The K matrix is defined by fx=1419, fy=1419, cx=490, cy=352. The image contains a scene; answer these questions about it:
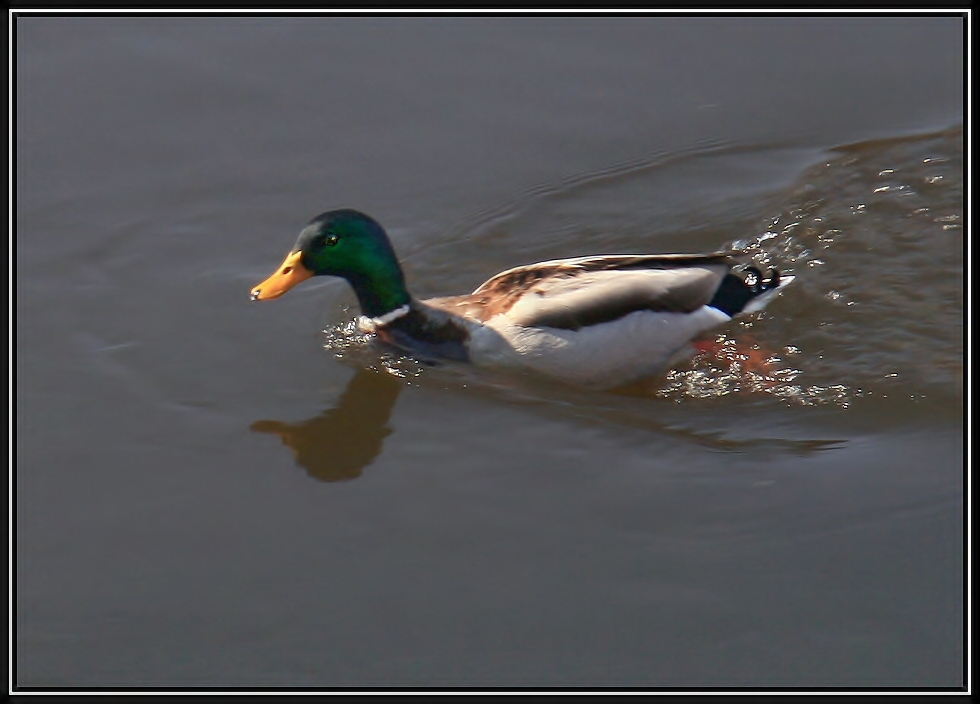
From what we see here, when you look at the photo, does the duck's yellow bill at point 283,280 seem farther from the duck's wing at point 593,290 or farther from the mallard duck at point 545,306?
the duck's wing at point 593,290

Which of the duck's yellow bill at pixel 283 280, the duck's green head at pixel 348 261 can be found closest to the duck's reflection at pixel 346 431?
the duck's green head at pixel 348 261

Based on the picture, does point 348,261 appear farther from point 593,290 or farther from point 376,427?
point 593,290

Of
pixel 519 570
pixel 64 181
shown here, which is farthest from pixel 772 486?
pixel 64 181

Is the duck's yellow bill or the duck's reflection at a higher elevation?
the duck's yellow bill

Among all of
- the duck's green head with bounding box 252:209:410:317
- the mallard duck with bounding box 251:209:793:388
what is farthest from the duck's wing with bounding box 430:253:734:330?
the duck's green head with bounding box 252:209:410:317

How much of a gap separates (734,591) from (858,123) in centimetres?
477

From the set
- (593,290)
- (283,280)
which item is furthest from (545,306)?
(283,280)

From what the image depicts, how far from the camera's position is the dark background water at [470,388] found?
5.73m

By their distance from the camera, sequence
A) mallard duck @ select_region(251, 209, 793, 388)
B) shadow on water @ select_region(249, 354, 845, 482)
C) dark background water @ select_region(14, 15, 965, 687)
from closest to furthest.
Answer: dark background water @ select_region(14, 15, 965, 687) < shadow on water @ select_region(249, 354, 845, 482) < mallard duck @ select_region(251, 209, 793, 388)

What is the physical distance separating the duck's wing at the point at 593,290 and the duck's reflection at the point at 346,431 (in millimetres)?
649

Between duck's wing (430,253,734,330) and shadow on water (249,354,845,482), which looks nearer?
shadow on water (249,354,845,482)

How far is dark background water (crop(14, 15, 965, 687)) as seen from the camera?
226 inches

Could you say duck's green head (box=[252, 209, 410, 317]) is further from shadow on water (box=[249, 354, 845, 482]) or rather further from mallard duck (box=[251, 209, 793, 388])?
shadow on water (box=[249, 354, 845, 482])

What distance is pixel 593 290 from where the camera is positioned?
7566 mm
